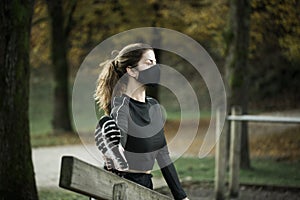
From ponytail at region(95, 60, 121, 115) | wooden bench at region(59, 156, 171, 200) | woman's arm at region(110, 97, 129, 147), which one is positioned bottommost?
wooden bench at region(59, 156, 171, 200)

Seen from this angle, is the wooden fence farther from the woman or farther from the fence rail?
the woman

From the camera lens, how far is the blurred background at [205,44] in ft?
46.8

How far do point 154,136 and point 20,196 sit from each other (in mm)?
3761

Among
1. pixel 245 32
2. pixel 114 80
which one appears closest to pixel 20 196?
pixel 114 80

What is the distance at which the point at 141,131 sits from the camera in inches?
154

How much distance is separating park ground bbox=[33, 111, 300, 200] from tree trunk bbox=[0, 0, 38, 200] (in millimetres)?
1595

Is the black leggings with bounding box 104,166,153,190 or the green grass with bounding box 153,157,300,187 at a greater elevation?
the black leggings with bounding box 104,166,153,190

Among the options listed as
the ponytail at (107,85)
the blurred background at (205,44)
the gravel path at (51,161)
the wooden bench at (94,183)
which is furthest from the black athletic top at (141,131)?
the blurred background at (205,44)

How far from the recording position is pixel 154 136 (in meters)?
4.00

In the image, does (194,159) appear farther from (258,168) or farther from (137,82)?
(137,82)

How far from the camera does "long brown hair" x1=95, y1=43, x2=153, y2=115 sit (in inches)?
158

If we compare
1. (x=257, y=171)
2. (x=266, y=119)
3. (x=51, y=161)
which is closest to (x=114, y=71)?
(x=266, y=119)

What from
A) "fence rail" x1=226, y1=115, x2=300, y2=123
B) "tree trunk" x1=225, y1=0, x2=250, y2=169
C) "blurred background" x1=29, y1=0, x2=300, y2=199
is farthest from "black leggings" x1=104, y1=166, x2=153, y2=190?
"tree trunk" x1=225, y1=0, x2=250, y2=169

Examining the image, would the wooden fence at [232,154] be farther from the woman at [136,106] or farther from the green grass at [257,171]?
the woman at [136,106]
